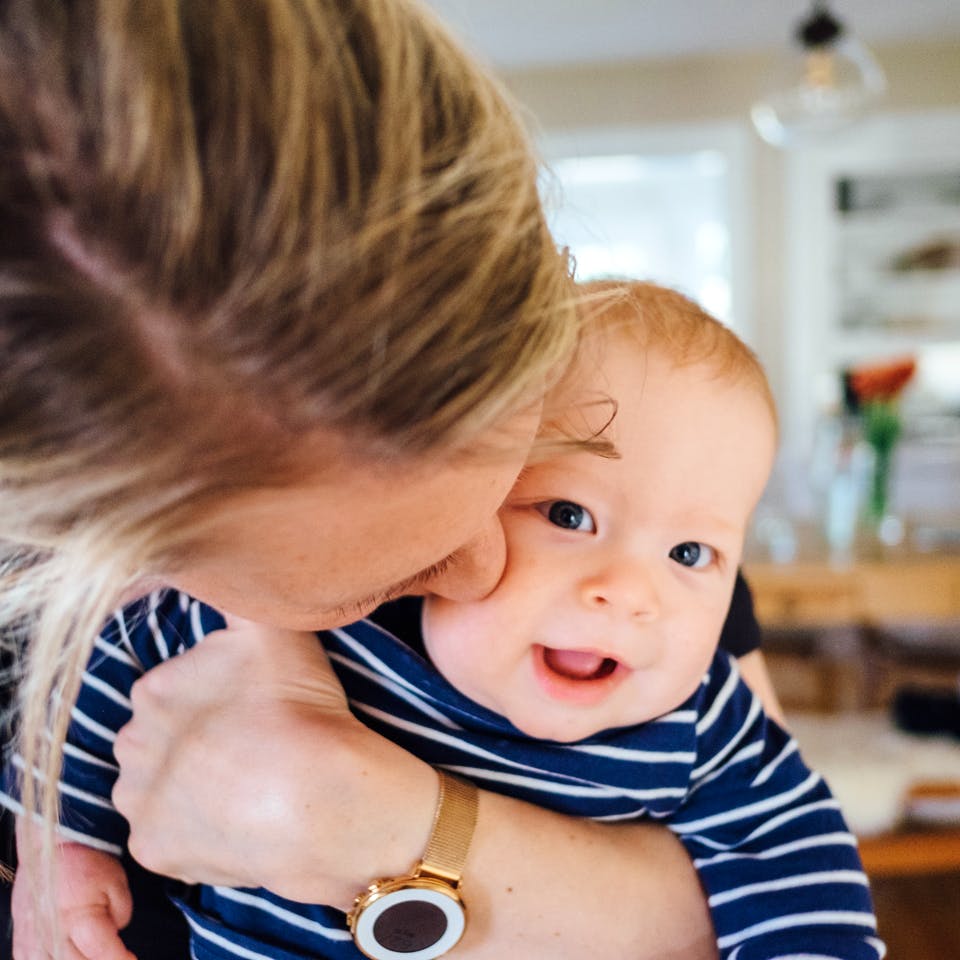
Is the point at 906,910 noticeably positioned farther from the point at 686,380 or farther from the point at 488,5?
the point at 488,5

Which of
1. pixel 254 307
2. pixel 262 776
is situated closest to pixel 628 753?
pixel 262 776

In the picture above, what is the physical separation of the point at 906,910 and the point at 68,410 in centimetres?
280

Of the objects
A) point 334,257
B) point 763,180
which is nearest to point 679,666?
point 334,257

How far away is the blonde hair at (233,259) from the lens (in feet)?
1.11

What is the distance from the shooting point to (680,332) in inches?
30.0

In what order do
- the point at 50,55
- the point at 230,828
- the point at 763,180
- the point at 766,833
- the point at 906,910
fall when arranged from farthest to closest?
1. the point at 763,180
2. the point at 906,910
3. the point at 766,833
4. the point at 230,828
5. the point at 50,55

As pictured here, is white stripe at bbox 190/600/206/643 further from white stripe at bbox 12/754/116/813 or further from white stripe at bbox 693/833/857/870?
white stripe at bbox 693/833/857/870

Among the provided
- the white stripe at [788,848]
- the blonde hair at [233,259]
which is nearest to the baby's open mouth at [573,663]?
the white stripe at [788,848]

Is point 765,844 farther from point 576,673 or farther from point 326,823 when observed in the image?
point 326,823

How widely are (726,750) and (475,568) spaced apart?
0.32 m

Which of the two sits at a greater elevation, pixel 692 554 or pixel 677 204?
pixel 692 554

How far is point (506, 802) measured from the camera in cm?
71

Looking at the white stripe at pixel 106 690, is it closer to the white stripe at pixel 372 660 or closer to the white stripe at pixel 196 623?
the white stripe at pixel 196 623

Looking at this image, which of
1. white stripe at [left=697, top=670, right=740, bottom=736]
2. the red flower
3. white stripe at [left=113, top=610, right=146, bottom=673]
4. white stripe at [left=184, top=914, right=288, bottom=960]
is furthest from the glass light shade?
white stripe at [left=184, top=914, right=288, bottom=960]
